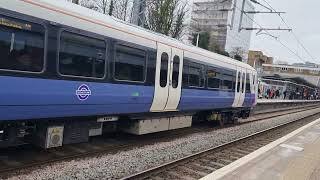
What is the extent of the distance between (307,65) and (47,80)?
98079 mm

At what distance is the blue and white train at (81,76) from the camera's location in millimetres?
7984

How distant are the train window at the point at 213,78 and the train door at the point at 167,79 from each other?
255cm

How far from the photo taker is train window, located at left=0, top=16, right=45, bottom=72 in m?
7.67

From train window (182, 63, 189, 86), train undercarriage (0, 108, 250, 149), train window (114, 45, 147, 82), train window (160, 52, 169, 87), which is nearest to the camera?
train undercarriage (0, 108, 250, 149)

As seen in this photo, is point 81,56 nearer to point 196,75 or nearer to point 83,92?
point 83,92

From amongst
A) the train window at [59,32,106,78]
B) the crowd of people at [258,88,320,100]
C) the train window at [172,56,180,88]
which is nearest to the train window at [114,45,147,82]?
the train window at [59,32,106,78]

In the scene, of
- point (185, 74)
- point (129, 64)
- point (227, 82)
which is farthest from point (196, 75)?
point (129, 64)

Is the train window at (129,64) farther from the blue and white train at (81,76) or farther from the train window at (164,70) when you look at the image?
the train window at (164,70)

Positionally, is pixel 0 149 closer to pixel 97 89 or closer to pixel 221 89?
pixel 97 89

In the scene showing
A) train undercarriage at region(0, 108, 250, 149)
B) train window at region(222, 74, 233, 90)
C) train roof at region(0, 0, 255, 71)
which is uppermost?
train roof at region(0, 0, 255, 71)

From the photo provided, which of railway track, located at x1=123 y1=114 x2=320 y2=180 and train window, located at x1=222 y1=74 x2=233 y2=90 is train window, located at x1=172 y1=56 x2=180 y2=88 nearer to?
railway track, located at x1=123 y1=114 x2=320 y2=180

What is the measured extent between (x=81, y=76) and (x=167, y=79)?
4.08 meters

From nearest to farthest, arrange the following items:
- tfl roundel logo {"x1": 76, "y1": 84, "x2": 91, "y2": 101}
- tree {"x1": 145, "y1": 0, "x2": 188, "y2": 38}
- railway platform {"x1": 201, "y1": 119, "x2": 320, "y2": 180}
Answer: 1. tfl roundel logo {"x1": 76, "y1": 84, "x2": 91, "y2": 101}
2. railway platform {"x1": 201, "y1": 119, "x2": 320, "y2": 180}
3. tree {"x1": 145, "y1": 0, "x2": 188, "y2": 38}

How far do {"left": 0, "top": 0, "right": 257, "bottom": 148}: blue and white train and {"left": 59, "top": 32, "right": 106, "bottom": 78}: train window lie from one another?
19 millimetres
